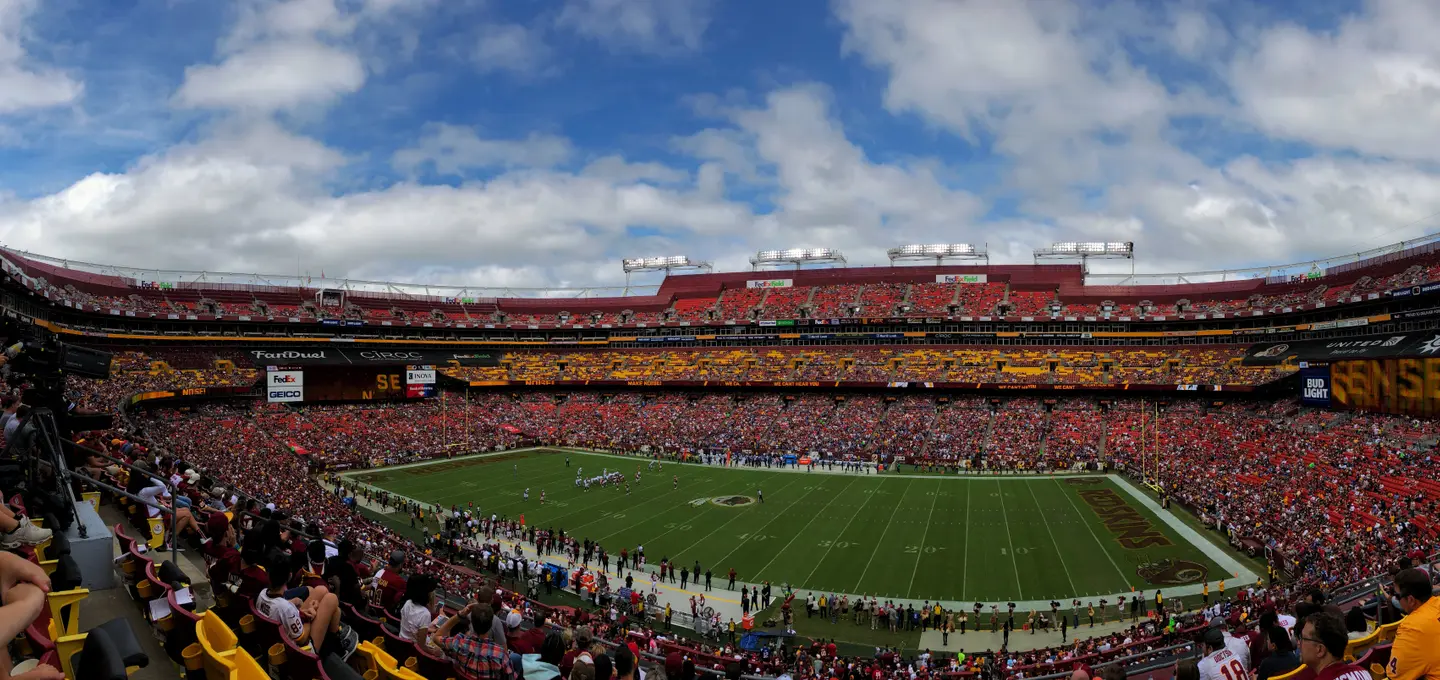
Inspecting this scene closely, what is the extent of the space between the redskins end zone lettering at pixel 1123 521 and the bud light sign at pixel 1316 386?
49.9 ft

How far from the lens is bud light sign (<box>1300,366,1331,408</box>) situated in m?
41.9

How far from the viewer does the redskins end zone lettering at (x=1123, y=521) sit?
28516 mm

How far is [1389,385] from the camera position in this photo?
37.5 meters

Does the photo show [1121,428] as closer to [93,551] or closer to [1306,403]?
[1306,403]

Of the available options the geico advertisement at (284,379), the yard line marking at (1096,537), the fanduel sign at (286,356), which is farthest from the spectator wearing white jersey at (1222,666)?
the fanduel sign at (286,356)

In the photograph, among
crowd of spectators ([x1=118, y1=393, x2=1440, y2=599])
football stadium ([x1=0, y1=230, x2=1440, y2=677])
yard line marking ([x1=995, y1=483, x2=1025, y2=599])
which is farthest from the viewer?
crowd of spectators ([x1=118, y1=393, x2=1440, y2=599])

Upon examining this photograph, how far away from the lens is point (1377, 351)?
4112cm

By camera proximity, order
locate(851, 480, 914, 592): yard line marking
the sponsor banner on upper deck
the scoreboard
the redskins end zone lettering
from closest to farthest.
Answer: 1. locate(851, 480, 914, 592): yard line marking
2. the redskins end zone lettering
3. the sponsor banner on upper deck
4. the scoreboard

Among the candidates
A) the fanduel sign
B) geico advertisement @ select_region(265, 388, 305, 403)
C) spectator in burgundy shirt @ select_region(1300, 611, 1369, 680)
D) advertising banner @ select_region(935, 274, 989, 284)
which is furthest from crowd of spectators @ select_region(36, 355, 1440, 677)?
advertising banner @ select_region(935, 274, 989, 284)

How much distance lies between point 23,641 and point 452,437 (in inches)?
2079

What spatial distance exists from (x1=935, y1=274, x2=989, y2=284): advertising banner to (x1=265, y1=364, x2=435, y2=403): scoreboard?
4868 centimetres

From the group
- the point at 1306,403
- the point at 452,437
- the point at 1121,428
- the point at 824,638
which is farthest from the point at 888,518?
the point at 452,437

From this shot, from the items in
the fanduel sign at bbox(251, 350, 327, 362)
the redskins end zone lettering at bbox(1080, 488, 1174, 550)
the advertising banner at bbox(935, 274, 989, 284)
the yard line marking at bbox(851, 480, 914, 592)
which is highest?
the advertising banner at bbox(935, 274, 989, 284)

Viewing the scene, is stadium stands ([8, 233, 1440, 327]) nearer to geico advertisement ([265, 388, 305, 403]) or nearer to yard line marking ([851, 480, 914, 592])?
geico advertisement ([265, 388, 305, 403])
